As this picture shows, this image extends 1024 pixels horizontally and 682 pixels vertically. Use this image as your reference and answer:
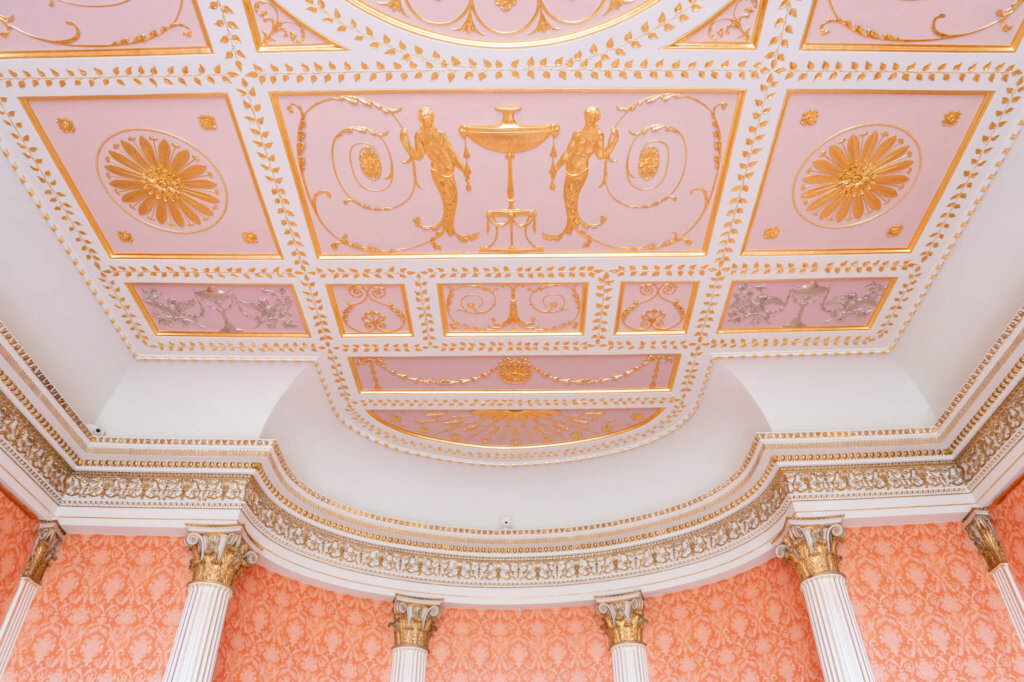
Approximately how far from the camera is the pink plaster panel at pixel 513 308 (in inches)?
276

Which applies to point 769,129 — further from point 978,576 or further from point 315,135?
point 978,576

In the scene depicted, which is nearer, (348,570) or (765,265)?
(765,265)

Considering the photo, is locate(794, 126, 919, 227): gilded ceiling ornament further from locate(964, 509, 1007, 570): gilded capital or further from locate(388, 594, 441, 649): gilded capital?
locate(388, 594, 441, 649): gilded capital

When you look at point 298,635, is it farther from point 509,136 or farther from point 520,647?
point 509,136

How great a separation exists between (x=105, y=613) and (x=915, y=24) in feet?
27.9

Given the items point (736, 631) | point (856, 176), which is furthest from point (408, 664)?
point (856, 176)

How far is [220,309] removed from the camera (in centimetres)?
715

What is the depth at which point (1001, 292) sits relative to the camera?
6234 mm

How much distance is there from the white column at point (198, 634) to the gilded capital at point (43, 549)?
1.44 meters

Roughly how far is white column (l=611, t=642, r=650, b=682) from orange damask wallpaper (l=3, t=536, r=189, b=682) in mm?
4934

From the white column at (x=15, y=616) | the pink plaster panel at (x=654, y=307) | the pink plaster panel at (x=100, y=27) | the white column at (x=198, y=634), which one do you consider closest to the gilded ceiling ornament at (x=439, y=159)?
the pink plaster panel at (x=100, y=27)

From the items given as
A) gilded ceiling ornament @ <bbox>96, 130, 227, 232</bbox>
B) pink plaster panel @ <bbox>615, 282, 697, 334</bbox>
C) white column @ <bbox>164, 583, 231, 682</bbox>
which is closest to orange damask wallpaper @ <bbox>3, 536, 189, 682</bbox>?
white column @ <bbox>164, 583, 231, 682</bbox>

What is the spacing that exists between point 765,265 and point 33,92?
6.35m

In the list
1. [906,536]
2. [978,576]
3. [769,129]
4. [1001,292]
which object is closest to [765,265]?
[769,129]
